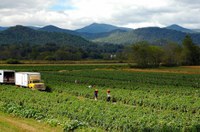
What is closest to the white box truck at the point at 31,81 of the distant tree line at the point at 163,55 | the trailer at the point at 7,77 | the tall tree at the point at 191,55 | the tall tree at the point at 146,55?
the trailer at the point at 7,77

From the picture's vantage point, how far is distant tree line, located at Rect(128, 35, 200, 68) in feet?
413

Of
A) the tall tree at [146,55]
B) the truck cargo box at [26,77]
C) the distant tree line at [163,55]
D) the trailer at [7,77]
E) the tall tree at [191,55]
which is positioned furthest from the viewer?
the tall tree at [191,55]

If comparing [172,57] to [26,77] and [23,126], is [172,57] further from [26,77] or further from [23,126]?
[23,126]

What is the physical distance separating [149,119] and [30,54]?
173m

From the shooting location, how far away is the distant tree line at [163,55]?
4951 inches

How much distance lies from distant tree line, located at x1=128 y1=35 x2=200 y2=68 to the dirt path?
101333 mm

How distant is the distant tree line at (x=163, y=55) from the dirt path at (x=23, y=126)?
101333 millimetres

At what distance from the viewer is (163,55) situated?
134m

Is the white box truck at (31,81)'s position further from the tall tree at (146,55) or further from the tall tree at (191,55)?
the tall tree at (191,55)

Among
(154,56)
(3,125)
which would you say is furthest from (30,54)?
(3,125)

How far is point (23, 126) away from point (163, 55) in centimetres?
11599

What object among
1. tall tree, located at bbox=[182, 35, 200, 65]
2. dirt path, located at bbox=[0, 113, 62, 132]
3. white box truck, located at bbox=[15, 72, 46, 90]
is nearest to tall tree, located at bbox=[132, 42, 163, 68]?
tall tree, located at bbox=[182, 35, 200, 65]

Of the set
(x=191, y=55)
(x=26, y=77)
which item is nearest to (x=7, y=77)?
(x=26, y=77)

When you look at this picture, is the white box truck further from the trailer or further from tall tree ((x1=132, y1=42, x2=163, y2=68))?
tall tree ((x1=132, y1=42, x2=163, y2=68))
